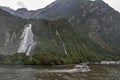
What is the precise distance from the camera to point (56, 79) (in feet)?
312

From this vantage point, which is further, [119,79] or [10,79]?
[119,79]

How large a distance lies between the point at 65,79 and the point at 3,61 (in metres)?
107

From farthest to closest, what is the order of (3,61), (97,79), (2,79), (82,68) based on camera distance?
1. (3,61)
2. (82,68)
3. (97,79)
4. (2,79)

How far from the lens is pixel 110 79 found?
10156 cm

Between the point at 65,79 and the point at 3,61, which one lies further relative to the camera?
the point at 3,61

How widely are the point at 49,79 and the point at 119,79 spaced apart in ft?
81.0

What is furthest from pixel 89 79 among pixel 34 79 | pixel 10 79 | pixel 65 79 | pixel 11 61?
pixel 11 61

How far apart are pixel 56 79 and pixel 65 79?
3.37 m

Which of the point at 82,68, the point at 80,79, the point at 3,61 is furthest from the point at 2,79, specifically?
the point at 3,61

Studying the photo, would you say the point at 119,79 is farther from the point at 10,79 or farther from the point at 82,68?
the point at 82,68

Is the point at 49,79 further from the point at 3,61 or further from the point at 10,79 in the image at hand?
the point at 3,61

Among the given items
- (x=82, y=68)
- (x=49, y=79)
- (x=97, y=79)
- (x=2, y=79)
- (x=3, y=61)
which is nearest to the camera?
(x=2, y=79)

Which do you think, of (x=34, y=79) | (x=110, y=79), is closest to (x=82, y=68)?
(x=110, y=79)

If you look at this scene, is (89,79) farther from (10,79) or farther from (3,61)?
(3,61)
